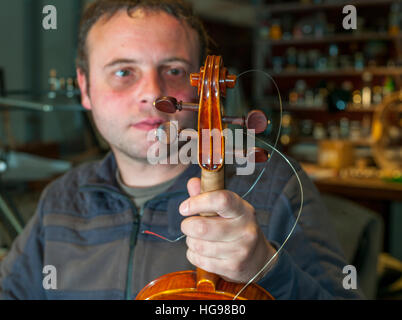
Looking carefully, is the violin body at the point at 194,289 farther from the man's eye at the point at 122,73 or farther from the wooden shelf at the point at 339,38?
the wooden shelf at the point at 339,38

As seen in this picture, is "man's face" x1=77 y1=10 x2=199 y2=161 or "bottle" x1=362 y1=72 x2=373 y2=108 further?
"bottle" x1=362 y1=72 x2=373 y2=108

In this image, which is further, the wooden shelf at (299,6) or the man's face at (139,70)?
the wooden shelf at (299,6)

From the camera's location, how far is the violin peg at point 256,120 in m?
0.44

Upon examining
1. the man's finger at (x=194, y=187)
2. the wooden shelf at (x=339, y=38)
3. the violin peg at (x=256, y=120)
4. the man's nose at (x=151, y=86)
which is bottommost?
the man's finger at (x=194, y=187)

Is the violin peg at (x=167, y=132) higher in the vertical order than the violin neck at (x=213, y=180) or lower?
higher

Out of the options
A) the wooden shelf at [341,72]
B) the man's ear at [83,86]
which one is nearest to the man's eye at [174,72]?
the man's ear at [83,86]

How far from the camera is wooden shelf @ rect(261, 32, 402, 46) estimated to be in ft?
11.4

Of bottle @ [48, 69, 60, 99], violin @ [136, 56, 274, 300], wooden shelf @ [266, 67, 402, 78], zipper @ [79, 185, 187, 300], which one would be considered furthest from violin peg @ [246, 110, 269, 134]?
wooden shelf @ [266, 67, 402, 78]

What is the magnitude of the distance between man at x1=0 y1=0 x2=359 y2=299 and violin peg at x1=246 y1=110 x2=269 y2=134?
8 centimetres

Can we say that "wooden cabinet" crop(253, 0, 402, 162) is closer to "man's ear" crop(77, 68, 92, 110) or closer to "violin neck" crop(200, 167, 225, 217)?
"man's ear" crop(77, 68, 92, 110)

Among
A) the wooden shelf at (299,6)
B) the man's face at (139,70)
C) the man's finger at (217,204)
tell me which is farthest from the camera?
the wooden shelf at (299,6)

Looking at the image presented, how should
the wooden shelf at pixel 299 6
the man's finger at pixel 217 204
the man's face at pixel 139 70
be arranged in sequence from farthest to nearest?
1. the wooden shelf at pixel 299 6
2. the man's face at pixel 139 70
3. the man's finger at pixel 217 204

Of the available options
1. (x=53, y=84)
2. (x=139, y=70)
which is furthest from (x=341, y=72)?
(x=139, y=70)
